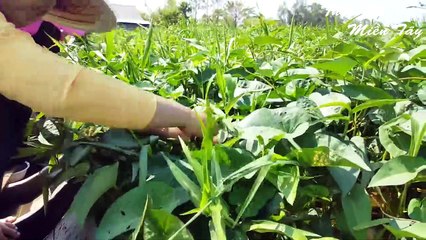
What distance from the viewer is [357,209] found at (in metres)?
0.60

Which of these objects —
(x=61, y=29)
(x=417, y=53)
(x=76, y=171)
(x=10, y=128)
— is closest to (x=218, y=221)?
(x=76, y=171)

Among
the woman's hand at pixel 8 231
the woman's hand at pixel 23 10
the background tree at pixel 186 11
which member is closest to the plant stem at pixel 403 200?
the woman's hand at pixel 23 10

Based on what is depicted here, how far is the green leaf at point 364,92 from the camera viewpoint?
783mm

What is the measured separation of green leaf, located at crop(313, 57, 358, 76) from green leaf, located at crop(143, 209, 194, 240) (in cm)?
34

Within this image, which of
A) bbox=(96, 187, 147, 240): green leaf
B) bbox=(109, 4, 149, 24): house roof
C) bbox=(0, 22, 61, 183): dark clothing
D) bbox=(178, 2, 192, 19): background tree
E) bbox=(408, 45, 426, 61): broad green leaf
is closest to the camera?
bbox=(96, 187, 147, 240): green leaf

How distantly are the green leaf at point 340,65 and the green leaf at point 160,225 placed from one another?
1.13 feet

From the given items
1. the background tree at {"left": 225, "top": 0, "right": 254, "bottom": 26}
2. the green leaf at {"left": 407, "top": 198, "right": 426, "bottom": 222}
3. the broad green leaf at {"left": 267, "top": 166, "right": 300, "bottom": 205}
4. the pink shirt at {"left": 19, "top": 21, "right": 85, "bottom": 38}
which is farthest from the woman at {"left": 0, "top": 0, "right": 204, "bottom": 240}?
the background tree at {"left": 225, "top": 0, "right": 254, "bottom": 26}

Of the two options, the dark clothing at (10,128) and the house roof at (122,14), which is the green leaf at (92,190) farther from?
the house roof at (122,14)

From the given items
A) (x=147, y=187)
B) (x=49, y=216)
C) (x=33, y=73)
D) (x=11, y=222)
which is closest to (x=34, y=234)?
(x=11, y=222)

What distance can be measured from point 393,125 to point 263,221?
0.66 feet

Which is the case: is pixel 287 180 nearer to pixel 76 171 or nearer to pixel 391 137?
pixel 391 137

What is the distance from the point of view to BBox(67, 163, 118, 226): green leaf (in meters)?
0.71

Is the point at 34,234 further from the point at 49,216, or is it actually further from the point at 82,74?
the point at 82,74

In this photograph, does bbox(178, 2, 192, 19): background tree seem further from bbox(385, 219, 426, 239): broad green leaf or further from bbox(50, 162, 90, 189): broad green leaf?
bbox(385, 219, 426, 239): broad green leaf
